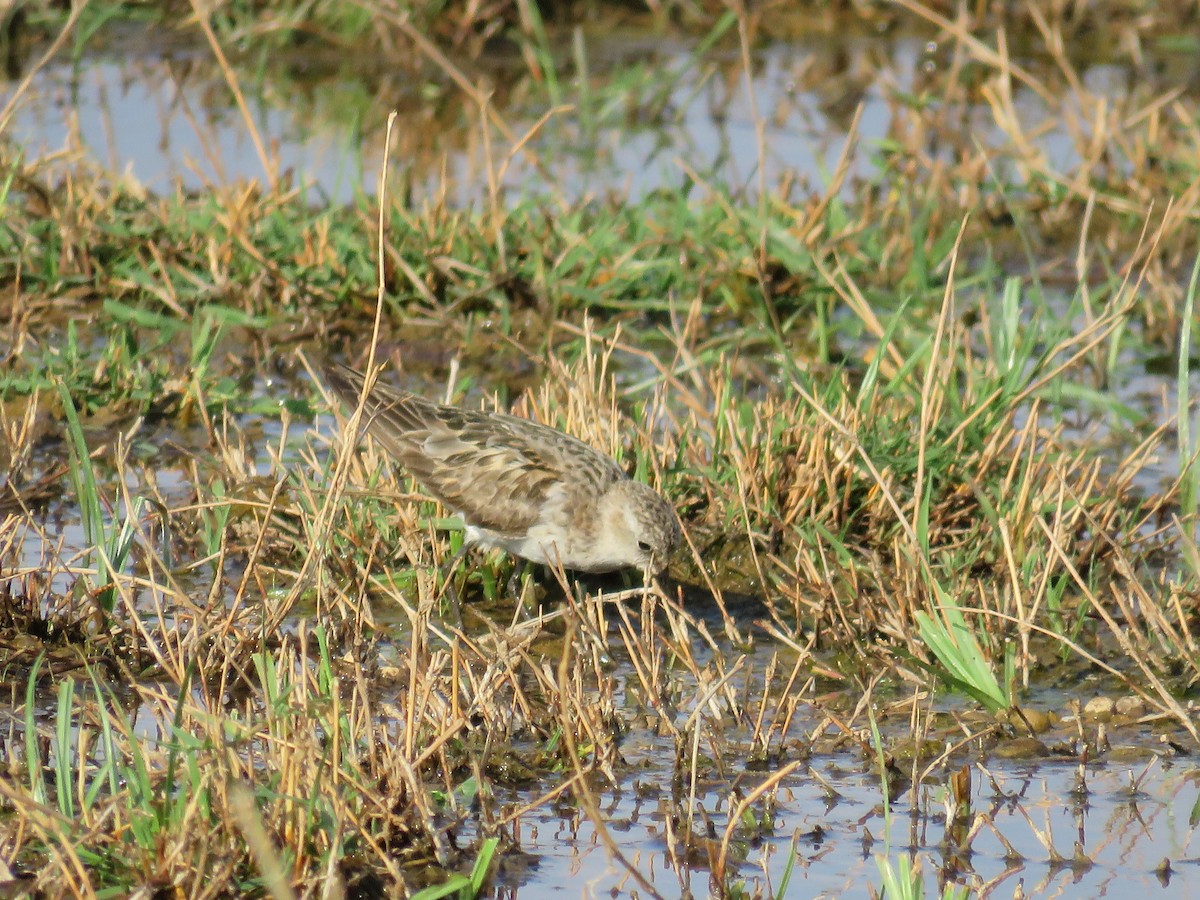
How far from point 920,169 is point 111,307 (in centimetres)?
524

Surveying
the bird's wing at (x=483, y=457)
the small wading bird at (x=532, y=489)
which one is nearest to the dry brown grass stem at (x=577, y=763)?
the small wading bird at (x=532, y=489)

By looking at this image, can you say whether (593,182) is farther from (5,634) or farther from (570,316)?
(5,634)

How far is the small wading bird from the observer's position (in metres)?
6.32

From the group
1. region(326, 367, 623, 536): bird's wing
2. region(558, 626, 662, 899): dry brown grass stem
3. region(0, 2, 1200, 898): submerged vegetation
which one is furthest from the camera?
region(326, 367, 623, 536): bird's wing

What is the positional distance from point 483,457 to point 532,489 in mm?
228

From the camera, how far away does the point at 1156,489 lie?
7656 millimetres

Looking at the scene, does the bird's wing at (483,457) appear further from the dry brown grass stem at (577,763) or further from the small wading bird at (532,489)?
the dry brown grass stem at (577,763)

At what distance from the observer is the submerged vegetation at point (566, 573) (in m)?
4.41

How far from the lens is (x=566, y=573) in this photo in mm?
6930

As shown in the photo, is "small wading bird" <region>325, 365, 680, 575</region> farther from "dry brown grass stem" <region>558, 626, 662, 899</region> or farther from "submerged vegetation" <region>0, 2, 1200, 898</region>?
"dry brown grass stem" <region>558, 626, 662, 899</region>

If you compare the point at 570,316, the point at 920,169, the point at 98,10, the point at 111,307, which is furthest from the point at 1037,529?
the point at 98,10

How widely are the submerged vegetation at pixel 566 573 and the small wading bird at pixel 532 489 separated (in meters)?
0.16

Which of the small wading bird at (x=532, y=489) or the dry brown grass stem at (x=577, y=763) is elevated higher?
the dry brown grass stem at (x=577, y=763)

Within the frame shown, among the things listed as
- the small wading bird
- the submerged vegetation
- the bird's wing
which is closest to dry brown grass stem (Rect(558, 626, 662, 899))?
the submerged vegetation
